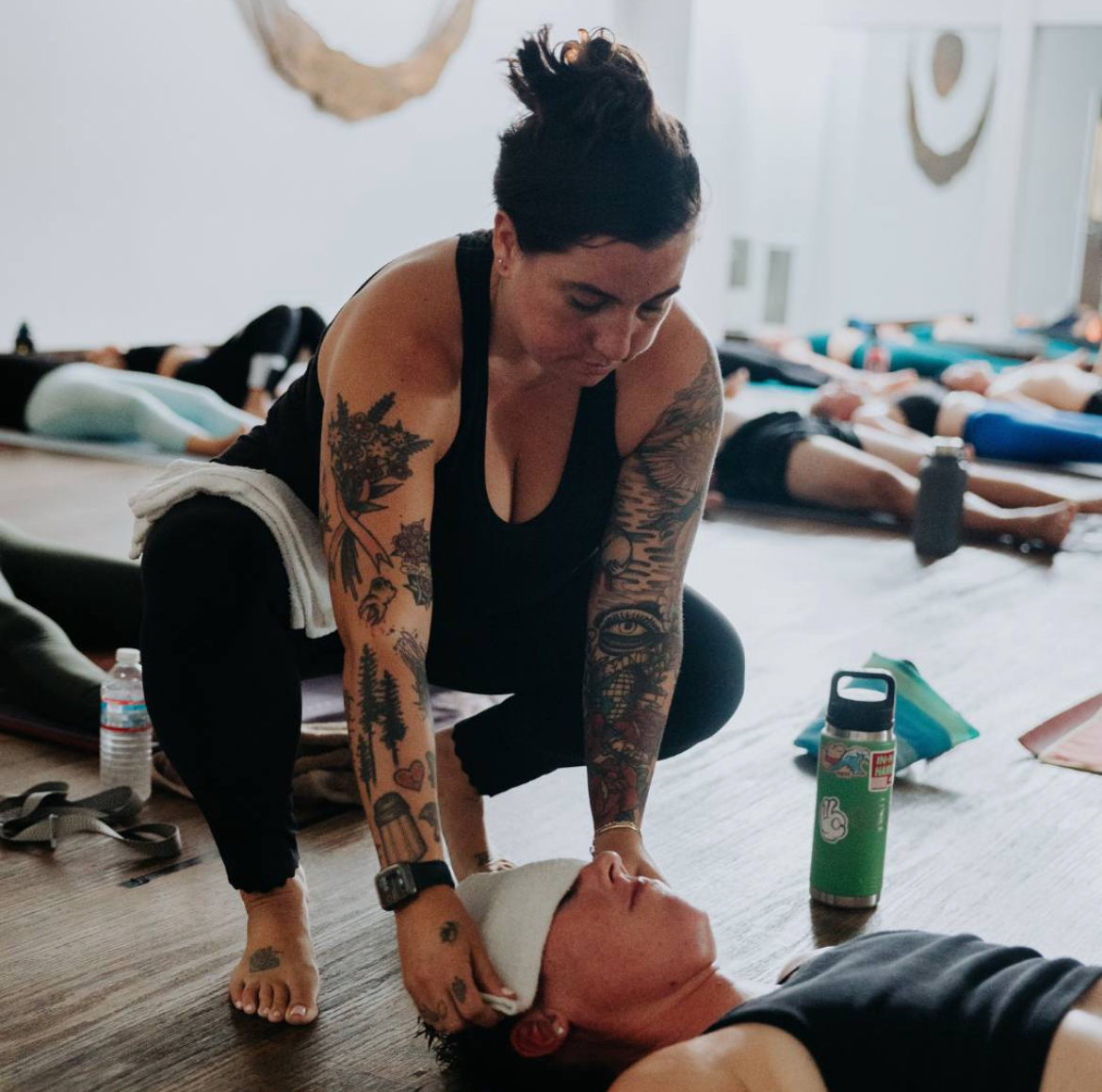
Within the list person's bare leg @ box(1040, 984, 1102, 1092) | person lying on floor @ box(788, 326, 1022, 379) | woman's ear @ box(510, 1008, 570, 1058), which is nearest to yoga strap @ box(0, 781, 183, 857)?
woman's ear @ box(510, 1008, 570, 1058)

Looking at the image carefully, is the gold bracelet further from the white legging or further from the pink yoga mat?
the white legging

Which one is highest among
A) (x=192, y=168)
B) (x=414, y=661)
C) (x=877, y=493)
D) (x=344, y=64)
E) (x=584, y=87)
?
(x=344, y=64)

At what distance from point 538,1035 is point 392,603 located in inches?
14.7

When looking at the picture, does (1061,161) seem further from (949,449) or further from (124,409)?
(124,409)

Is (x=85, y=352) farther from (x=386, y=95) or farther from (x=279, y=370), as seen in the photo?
(x=386, y=95)

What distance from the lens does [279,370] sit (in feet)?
15.3

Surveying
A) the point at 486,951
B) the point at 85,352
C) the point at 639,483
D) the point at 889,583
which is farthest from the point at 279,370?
the point at 486,951

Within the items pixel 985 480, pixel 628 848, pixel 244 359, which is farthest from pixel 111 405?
pixel 628 848

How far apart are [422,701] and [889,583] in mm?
2125

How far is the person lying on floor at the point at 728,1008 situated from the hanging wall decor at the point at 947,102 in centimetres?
729

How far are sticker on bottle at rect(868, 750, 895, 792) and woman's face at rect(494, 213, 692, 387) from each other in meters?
0.57

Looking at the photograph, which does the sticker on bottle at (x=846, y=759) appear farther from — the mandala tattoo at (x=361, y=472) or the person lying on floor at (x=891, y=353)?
the person lying on floor at (x=891, y=353)

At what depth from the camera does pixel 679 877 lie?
66.1 inches

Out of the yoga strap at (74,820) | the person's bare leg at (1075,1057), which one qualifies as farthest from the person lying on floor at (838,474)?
the person's bare leg at (1075,1057)
